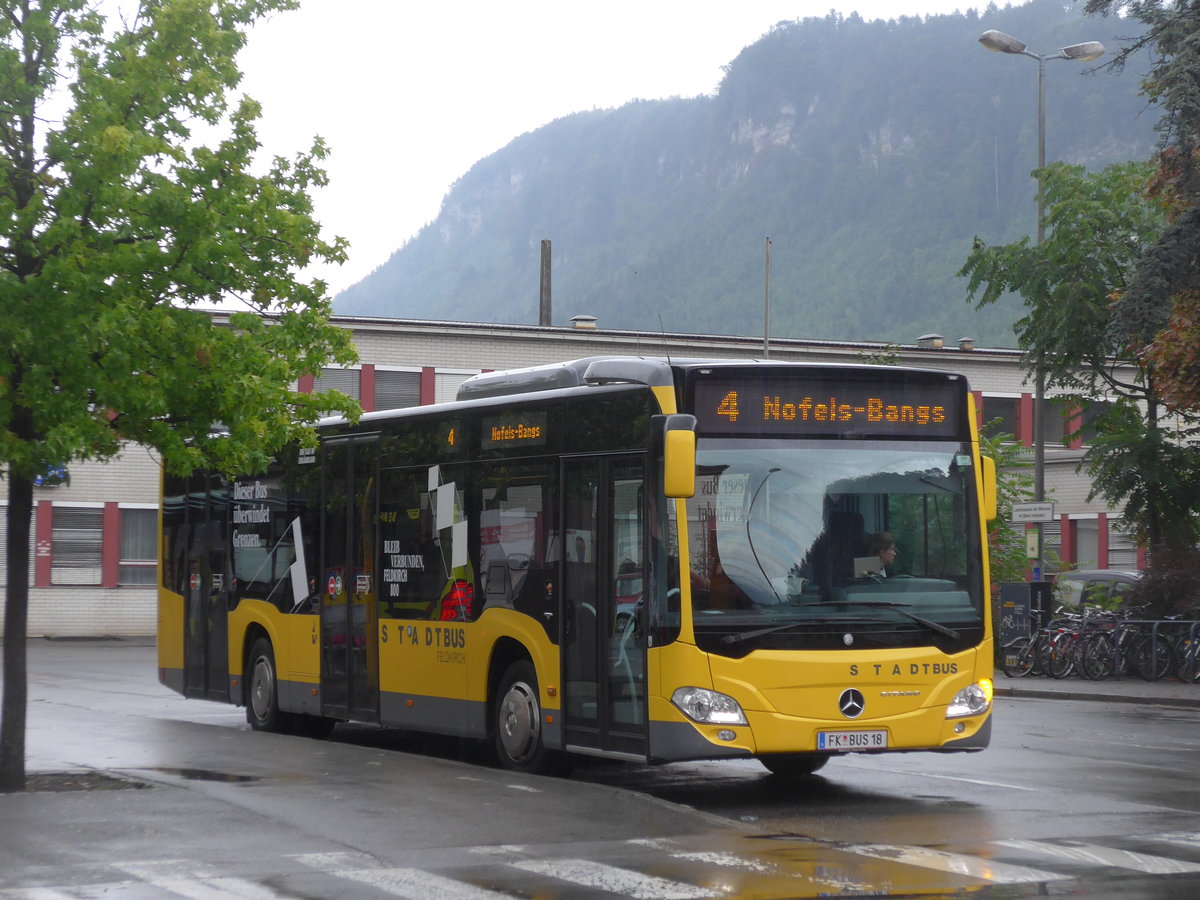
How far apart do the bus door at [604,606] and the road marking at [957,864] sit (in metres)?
2.50

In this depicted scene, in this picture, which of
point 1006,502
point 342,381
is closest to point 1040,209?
point 1006,502

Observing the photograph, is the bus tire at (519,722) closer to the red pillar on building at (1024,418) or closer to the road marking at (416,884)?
the road marking at (416,884)

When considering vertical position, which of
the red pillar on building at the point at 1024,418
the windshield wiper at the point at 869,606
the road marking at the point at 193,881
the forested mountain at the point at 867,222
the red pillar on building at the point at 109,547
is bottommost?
the road marking at the point at 193,881

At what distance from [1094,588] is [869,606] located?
75.6 feet

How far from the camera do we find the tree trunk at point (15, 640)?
11.7 m

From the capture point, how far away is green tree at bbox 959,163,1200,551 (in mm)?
30766

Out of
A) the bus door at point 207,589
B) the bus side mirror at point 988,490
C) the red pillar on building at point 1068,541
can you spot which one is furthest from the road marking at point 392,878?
the red pillar on building at point 1068,541

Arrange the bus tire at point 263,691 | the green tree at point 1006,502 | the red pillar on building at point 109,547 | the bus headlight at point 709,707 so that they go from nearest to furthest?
the bus headlight at point 709,707 < the bus tire at point 263,691 < the green tree at point 1006,502 < the red pillar on building at point 109,547

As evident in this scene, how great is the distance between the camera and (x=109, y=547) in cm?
4647

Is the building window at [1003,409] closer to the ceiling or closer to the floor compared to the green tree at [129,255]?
closer to the ceiling

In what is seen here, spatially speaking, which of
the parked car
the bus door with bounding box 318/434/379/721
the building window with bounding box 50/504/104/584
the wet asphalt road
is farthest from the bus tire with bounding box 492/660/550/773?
the building window with bounding box 50/504/104/584

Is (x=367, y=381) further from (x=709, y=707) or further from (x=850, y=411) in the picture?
(x=709, y=707)

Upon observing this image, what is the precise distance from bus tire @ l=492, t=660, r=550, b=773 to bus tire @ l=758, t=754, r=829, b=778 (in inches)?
69.5

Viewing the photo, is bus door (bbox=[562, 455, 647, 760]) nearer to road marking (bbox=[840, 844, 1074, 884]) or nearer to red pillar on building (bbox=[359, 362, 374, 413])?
road marking (bbox=[840, 844, 1074, 884])
